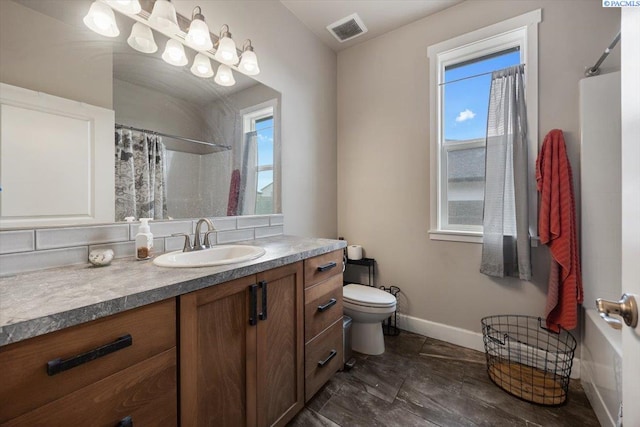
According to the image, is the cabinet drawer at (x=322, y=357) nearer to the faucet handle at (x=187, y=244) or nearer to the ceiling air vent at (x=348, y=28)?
the faucet handle at (x=187, y=244)

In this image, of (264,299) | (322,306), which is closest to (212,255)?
(264,299)

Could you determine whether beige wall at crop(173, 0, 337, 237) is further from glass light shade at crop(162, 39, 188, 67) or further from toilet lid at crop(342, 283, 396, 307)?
toilet lid at crop(342, 283, 396, 307)

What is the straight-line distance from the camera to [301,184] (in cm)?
224

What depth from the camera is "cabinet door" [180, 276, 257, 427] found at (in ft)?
2.81

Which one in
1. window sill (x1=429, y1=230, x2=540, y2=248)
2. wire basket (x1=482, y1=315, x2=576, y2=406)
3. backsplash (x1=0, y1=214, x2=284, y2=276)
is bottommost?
wire basket (x1=482, y1=315, x2=576, y2=406)

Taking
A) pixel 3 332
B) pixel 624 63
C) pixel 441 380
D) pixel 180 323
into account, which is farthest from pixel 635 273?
pixel 441 380

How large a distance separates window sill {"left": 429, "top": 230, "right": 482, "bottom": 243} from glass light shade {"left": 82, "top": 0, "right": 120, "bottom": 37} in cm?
231

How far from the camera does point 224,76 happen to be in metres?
1.65

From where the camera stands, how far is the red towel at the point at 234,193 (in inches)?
66.5

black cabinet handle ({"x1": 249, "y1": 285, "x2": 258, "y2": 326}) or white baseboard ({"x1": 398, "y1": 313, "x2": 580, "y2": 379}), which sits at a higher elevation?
black cabinet handle ({"x1": 249, "y1": 285, "x2": 258, "y2": 326})

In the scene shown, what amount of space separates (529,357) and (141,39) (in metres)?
2.98

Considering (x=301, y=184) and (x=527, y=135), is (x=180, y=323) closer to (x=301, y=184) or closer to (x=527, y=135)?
(x=301, y=184)

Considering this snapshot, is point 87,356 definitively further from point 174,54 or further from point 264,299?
point 174,54

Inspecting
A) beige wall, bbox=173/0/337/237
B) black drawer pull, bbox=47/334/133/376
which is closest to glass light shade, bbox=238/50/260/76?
beige wall, bbox=173/0/337/237
